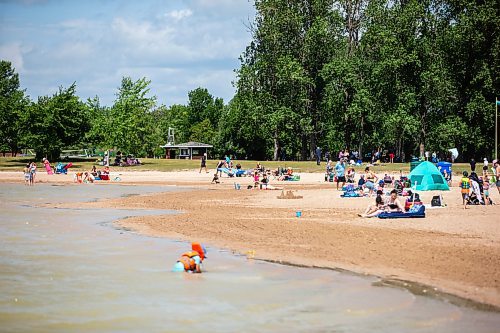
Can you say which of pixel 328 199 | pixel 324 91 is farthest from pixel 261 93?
pixel 328 199

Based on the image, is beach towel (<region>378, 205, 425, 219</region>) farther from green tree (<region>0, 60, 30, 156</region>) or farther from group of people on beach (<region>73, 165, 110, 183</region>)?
green tree (<region>0, 60, 30, 156</region>)

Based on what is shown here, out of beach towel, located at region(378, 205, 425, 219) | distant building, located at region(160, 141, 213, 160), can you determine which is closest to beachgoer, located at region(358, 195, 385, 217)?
beach towel, located at region(378, 205, 425, 219)

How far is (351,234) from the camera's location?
21.6 m

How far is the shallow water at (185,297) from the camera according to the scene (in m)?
11.9

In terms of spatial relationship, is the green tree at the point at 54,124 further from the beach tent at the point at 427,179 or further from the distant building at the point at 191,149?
the beach tent at the point at 427,179

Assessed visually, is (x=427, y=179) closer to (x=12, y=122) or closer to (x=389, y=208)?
(x=389, y=208)

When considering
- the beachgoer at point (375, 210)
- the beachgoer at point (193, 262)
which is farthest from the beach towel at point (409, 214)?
the beachgoer at point (193, 262)

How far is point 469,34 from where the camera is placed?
218ft

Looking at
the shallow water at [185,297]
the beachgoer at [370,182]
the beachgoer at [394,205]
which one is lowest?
the shallow water at [185,297]

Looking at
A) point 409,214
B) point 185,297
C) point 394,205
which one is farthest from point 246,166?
point 185,297

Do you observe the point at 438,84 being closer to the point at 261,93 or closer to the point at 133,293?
the point at 261,93

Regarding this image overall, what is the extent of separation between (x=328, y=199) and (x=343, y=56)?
149 feet

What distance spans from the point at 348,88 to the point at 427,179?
125 ft

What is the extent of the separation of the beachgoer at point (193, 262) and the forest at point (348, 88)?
53.9 meters
